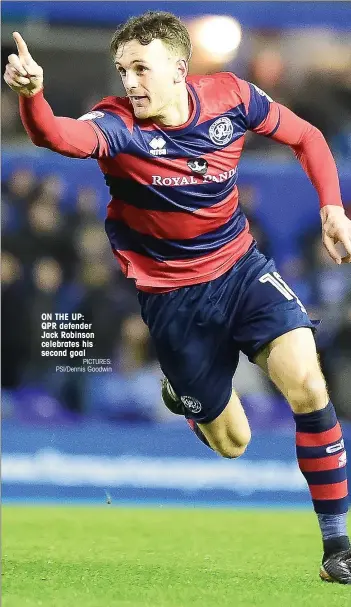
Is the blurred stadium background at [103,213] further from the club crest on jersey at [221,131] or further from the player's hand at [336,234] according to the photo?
the player's hand at [336,234]

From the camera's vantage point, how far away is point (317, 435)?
12.9ft

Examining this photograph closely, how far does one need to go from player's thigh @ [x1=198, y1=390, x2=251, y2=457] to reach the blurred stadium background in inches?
91.1

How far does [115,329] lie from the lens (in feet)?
24.5

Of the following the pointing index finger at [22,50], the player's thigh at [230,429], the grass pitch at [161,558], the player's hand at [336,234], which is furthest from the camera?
the player's thigh at [230,429]

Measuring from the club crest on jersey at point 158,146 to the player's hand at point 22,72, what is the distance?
0.76m

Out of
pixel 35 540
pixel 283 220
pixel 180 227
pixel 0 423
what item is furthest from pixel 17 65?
pixel 283 220

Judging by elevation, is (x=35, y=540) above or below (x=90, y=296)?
below

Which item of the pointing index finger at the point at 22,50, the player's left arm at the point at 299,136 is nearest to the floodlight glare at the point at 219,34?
the player's left arm at the point at 299,136

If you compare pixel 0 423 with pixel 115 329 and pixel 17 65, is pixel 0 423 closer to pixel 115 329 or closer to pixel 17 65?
pixel 115 329

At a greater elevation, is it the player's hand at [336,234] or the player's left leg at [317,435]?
the player's hand at [336,234]

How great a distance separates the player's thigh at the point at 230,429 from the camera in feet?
15.1

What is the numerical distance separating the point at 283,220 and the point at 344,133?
2.51 feet

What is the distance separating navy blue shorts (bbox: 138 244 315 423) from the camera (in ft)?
13.1

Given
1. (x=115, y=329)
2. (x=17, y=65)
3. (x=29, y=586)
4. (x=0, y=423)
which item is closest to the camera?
(x=17, y=65)
